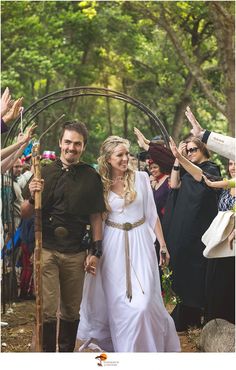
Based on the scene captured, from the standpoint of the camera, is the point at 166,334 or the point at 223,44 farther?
the point at 223,44

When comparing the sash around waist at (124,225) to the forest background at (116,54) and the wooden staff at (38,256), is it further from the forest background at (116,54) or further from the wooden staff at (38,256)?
the forest background at (116,54)

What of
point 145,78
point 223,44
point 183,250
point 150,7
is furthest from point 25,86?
point 183,250

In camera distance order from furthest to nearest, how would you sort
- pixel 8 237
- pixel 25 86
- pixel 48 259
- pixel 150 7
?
pixel 25 86
pixel 150 7
pixel 8 237
pixel 48 259

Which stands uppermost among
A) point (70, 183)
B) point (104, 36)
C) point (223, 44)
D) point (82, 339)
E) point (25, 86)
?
point (104, 36)

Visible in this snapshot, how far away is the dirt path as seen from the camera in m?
5.93

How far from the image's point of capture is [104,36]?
1761 cm

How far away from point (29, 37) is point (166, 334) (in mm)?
11792

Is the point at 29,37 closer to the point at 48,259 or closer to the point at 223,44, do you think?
the point at 223,44

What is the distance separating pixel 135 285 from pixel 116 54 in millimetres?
13391

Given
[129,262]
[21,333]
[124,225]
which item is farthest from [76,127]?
[21,333]

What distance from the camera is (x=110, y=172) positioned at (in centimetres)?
538

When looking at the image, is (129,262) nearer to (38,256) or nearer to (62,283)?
(62,283)

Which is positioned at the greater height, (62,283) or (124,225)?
(124,225)

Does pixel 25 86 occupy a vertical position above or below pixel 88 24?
below
